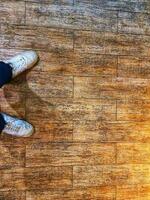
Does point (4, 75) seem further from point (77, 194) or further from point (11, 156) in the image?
point (77, 194)

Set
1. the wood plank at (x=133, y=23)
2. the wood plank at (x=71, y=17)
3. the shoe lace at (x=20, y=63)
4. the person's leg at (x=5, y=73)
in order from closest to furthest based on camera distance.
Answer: the person's leg at (x=5, y=73)
the shoe lace at (x=20, y=63)
the wood plank at (x=71, y=17)
the wood plank at (x=133, y=23)

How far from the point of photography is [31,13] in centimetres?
217

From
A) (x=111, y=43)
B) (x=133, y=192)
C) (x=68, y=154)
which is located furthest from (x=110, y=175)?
(x=111, y=43)

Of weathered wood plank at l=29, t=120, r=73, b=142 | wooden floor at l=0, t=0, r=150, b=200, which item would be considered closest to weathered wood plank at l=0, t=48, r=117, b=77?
wooden floor at l=0, t=0, r=150, b=200

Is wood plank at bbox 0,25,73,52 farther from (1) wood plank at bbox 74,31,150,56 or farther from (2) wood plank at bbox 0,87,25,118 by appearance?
(2) wood plank at bbox 0,87,25,118

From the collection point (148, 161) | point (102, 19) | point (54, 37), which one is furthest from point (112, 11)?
point (148, 161)

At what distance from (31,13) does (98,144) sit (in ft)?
2.86

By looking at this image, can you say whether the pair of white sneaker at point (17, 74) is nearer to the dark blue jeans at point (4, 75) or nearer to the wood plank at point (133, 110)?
the dark blue jeans at point (4, 75)

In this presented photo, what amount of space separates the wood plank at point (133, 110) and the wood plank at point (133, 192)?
43cm

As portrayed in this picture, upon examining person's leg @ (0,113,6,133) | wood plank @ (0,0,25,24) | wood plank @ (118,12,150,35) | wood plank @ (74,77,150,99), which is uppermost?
wood plank @ (0,0,25,24)

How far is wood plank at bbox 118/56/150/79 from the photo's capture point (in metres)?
2.33

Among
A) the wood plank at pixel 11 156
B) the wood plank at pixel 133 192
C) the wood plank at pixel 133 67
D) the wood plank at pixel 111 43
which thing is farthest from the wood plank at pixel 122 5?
the wood plank at pixel 133 192

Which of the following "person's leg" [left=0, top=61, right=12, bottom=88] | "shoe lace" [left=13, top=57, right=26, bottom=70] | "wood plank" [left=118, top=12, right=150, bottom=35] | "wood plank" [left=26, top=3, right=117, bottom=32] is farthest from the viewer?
"wood plank" [left=118, top=12, right=150, bottom=35]

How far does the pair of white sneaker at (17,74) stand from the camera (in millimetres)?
2078
